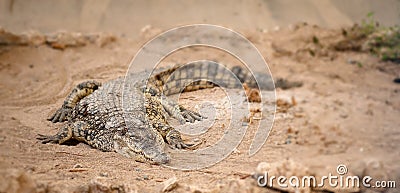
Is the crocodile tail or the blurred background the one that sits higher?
the blurred background

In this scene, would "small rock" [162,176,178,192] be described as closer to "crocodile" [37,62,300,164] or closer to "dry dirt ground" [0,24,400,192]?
"dry dirt ground" [0,24,400,192]

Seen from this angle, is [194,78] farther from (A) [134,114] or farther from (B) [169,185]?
(B) [169,185]

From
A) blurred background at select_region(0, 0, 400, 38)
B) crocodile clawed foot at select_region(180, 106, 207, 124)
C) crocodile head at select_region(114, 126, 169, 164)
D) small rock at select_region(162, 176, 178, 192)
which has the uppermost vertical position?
blurred background at select_region(0, 0, 400, 38)

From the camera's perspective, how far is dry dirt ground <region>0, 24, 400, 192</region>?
208 centimetres

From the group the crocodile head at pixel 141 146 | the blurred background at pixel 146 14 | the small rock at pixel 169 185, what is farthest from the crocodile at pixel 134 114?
the blurred background at pixel 146 14

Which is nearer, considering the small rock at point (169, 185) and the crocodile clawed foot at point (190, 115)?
the small rock at point (169, 185)

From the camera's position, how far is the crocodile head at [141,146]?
255cm

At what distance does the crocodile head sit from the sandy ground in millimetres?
62

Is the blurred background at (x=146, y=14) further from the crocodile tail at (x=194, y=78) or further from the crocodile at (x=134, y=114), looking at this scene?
the crocodile at (x=134, y=114)

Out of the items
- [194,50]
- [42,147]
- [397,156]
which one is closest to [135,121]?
[42,147]

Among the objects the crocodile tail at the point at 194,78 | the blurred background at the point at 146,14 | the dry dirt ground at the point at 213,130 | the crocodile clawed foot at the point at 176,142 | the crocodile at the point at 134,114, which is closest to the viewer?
the dry dirt ground at the point at 213,130

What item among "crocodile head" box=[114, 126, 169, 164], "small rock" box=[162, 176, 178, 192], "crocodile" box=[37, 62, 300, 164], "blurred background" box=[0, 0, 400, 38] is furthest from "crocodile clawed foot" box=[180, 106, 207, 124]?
"blurred background" box=[0, 0, 400, 38]

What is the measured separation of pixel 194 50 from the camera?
474cm

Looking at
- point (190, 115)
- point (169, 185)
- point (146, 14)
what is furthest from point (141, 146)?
point (146, 14)
